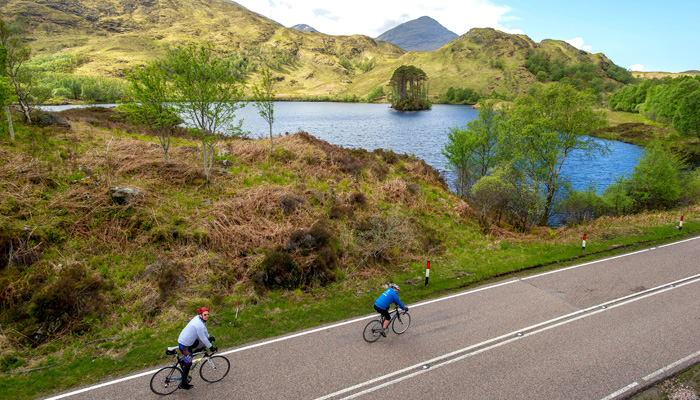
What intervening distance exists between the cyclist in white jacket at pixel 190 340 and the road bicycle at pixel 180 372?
17 cm

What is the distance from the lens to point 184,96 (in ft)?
57.0

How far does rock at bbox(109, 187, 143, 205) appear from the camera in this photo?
14.9 meters

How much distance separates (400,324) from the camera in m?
Result: 11.1

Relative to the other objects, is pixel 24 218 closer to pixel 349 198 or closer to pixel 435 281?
pixel 349 198

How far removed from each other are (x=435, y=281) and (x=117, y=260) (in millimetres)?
13669

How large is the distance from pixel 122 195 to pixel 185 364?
35.4 ft

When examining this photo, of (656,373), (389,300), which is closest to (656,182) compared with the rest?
(656,373)

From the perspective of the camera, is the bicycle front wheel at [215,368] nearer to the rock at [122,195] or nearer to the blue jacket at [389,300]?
the blue jacket at [389,300]

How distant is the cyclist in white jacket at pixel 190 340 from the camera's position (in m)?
7.73

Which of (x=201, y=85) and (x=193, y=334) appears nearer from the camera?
(x=193, y=334)

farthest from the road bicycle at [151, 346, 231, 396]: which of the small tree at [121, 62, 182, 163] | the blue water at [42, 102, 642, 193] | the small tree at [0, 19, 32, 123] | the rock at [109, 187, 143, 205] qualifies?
the blue water at [42, 102, 642, 193]

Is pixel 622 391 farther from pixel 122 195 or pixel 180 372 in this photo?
pixel 122 195

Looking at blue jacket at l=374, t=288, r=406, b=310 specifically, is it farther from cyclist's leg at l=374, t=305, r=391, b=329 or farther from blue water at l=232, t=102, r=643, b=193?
blue water at l=232, t=102, r=643, b=193

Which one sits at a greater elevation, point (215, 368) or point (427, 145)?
point (427, 145)
